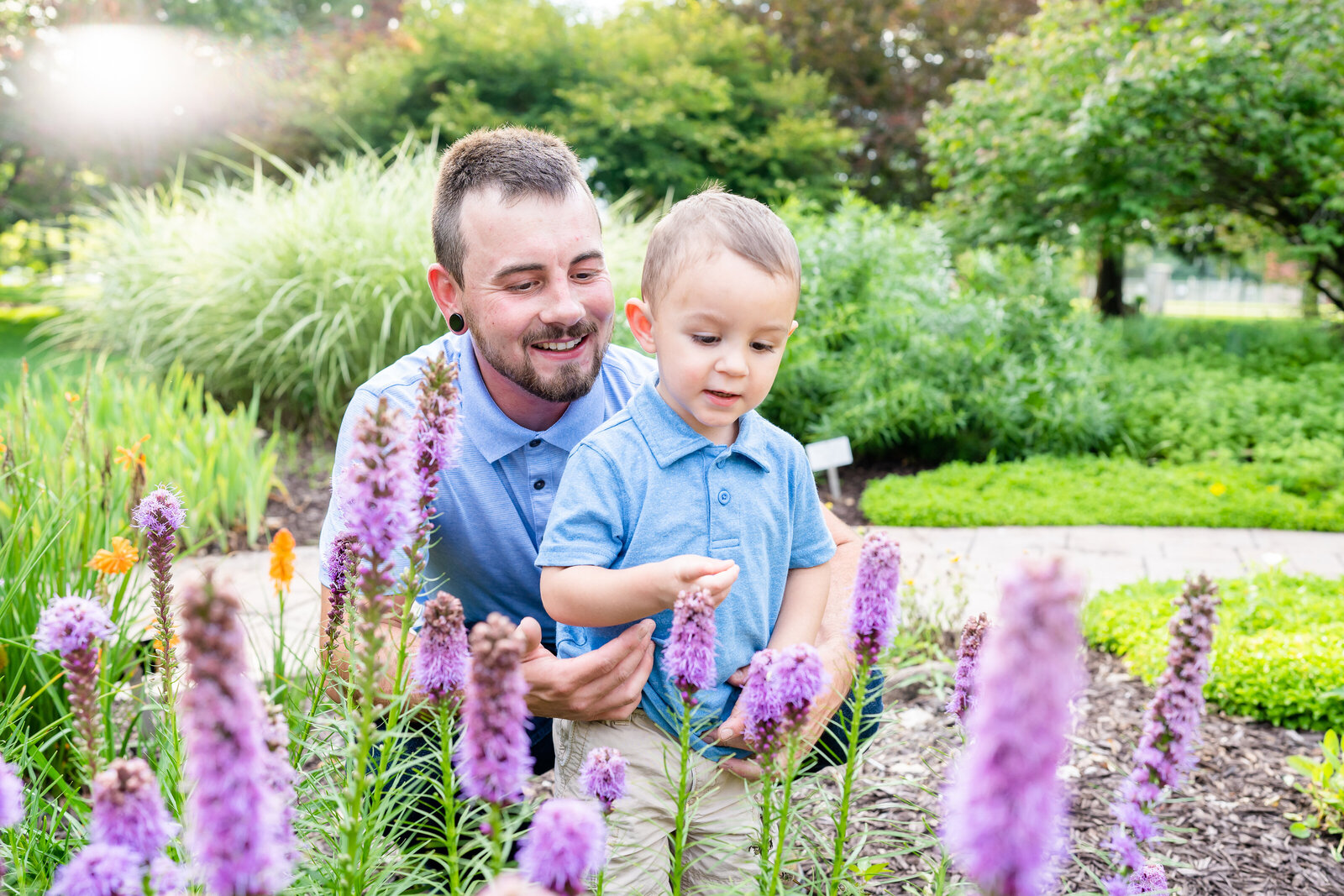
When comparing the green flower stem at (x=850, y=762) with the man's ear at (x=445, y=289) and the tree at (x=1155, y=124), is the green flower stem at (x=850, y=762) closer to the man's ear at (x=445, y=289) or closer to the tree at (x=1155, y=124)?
the man's ear at (x=445, y=289)

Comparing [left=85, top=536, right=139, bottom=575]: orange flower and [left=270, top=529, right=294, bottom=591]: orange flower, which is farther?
[left=270, top=529, right=294, bottom=591]: orange flower

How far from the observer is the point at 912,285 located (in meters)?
7.82

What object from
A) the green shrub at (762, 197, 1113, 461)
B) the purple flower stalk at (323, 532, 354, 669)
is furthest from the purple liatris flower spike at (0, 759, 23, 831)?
the green shrub at (762, 197, 1113, 461)

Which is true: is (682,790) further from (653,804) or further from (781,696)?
(653,804)

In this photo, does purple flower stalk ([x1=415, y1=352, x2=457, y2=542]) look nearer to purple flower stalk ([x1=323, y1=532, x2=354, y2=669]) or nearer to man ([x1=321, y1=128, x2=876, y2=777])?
purple flower stalk ([x1=323, y1=532, x2=354, y2=669])

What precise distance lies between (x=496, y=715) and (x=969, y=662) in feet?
2.83

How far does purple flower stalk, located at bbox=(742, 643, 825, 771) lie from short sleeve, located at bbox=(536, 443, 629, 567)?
24.2 inches

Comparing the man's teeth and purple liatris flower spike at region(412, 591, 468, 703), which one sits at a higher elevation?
the man's teeth

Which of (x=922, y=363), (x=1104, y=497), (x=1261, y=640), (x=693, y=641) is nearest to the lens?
(x=693, y=641)

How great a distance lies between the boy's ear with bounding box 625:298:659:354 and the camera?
209cm

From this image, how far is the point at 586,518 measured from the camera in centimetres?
187

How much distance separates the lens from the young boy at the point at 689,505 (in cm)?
186

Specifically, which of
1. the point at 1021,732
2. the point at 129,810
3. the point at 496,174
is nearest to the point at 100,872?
the point at 129,810

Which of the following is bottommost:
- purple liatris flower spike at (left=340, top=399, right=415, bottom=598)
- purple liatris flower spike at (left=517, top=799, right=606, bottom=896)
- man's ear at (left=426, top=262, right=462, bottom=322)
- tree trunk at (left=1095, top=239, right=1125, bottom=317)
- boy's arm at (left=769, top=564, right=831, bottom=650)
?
boy's arm at (left=769, top=564, right=831, bottom=650)
